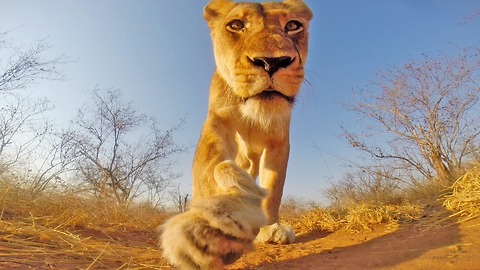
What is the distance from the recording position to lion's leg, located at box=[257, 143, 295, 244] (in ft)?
12.1

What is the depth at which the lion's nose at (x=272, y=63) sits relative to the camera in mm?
2604

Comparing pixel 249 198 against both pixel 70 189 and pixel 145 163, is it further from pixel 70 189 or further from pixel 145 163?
pixel 145 163

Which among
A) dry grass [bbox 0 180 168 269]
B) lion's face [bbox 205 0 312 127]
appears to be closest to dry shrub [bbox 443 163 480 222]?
lion's face [bbox 205 0 312 127]

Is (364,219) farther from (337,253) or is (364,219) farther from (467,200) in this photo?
(337,253)

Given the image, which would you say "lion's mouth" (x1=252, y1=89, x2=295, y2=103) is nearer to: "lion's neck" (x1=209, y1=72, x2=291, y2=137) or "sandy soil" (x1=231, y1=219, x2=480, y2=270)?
"lion's neck" (x1=209, y1=72, x2=291, y2=137)

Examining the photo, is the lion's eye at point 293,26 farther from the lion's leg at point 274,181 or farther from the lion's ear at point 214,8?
the lion's leg at point 274,181

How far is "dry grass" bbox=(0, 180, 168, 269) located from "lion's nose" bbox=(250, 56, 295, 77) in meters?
1.39

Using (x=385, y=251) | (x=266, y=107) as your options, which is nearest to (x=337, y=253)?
(x=385, y=251)

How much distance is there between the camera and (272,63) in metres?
2.61

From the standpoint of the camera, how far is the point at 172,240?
5.97 ft

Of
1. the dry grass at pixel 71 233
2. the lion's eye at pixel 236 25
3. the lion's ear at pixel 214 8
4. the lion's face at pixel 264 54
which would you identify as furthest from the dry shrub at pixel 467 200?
the lion's ear at pixel 214 8

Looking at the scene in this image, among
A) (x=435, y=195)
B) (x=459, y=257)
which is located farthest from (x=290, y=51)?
(x=435, y=195)

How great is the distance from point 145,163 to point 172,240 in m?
13.4

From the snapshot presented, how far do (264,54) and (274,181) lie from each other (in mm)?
1630
